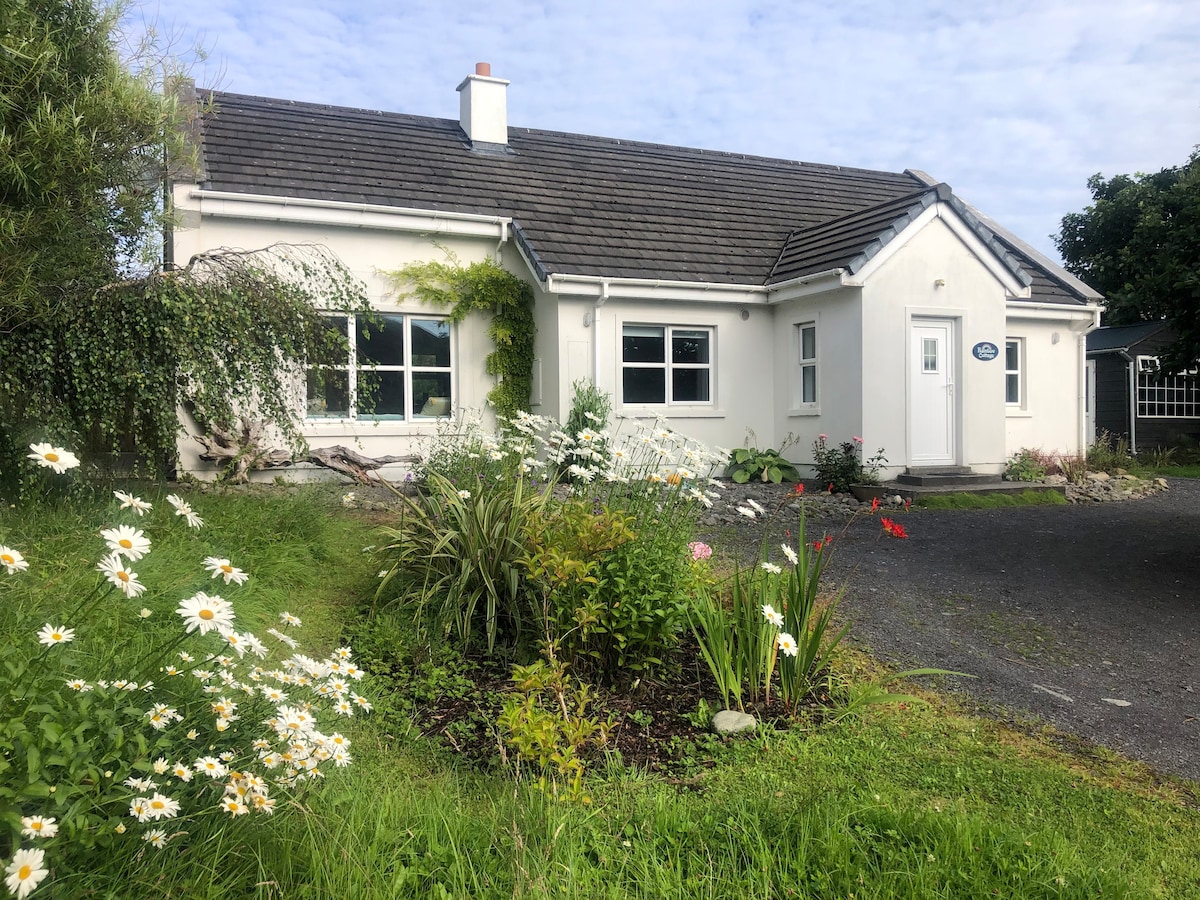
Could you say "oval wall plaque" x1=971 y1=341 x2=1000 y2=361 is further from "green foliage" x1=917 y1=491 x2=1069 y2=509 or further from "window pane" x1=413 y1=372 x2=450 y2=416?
"window pane" x1=413 y1=372 x2=450 y2=416

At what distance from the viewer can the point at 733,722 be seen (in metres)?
3.91

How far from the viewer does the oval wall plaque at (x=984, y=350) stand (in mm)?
13398

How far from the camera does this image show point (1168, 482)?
1591cm

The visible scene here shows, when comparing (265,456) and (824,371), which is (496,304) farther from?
(824,371)

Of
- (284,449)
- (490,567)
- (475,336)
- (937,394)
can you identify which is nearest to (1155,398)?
(937,394)

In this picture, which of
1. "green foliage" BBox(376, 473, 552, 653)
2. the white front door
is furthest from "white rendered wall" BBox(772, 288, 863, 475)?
"green foliage" BBox(376, 473, 552, 653)

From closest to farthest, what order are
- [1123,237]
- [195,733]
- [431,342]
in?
[195,733] < [431,342] < [1123,237]

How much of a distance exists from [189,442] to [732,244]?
9233 mm

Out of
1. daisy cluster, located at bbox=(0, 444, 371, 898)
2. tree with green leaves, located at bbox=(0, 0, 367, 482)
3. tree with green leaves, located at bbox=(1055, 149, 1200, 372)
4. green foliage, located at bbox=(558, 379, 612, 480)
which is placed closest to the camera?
daisy cluster, located at bbox=(0, 444, 371, 898)

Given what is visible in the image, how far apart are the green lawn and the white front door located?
9613 millimetres

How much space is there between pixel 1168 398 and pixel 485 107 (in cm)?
1987

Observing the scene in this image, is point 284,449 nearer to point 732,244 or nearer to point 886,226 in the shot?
point 732,244

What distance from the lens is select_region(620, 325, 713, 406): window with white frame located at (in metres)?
13.6

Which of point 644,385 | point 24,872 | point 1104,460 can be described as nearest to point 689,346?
point 644,385
